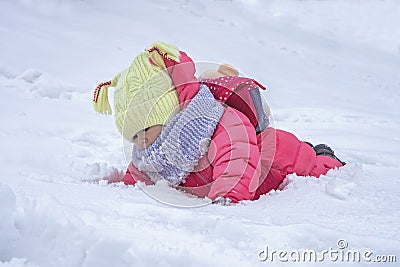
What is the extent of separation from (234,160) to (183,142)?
0.15 m

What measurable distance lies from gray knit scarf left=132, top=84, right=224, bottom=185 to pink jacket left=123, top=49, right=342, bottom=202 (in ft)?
0.07

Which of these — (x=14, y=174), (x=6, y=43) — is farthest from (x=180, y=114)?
(x=6, y=43)

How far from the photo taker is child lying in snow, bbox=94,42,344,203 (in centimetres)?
128

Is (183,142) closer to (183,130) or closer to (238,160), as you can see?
(183,130)

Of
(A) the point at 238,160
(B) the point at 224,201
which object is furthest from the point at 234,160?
(B) the point at 224,201

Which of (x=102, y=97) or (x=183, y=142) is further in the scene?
(x=102, y=97)

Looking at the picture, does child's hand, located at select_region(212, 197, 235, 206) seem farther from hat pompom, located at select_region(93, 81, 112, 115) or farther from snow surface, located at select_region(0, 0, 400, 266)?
hat pompom, located at select_region(93, 81, 112, 115)

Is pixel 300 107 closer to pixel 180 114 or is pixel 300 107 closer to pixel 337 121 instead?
pixel 337 121

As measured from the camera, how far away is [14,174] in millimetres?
1210

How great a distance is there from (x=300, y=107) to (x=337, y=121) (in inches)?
12.8

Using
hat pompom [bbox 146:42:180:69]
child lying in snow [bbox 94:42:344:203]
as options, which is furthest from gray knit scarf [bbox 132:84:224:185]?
hat pompom [bbox 146:42:180:69]

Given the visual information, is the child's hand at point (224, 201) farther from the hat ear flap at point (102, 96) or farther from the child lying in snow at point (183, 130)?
the hat ear flap at point (102, 96)

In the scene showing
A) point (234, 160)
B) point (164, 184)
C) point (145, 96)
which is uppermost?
point (145, 96)

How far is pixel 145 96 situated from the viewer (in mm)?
1287
